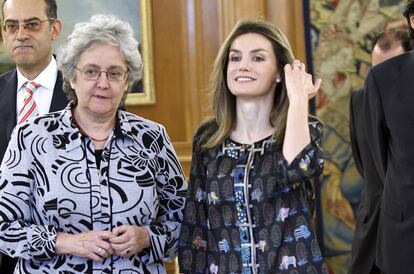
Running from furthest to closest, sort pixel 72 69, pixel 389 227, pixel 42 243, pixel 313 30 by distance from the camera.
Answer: pixel 313 30
pixel 389 227
pixel 72 69
pixel 42 243

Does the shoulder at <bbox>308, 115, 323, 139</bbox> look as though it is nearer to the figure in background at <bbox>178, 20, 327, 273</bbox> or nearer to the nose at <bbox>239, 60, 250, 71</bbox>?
the figure in background at <bbox>178, 20, 327, 273</bbox>

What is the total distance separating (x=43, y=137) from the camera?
298 centimetres

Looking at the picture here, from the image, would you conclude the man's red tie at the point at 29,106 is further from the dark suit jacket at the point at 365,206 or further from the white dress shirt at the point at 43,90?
the dark suit jacket at the point at 365,206

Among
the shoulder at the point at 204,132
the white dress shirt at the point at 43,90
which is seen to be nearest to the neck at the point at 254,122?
the shoulder at the point at 204,132

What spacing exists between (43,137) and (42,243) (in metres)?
0.41

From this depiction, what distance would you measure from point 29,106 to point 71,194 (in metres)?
0.83

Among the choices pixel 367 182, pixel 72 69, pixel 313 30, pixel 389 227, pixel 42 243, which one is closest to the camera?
pixel 42 243

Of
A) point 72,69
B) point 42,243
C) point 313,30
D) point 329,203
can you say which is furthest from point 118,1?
point 42,243

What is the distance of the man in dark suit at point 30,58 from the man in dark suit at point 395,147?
4.74 feet

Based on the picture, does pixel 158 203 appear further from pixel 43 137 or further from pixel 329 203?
pixel 329 203

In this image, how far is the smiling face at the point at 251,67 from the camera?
296cm

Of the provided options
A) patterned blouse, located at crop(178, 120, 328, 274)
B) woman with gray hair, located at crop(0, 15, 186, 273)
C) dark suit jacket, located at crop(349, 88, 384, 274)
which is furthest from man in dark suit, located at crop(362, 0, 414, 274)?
woman with gray hair, located at crop(0, 15, 186, 273)

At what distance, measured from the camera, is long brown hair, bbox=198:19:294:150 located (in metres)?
3.01

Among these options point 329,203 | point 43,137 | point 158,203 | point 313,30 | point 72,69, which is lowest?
point 329,203
